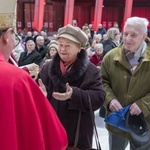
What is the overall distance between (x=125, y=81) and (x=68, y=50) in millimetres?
510

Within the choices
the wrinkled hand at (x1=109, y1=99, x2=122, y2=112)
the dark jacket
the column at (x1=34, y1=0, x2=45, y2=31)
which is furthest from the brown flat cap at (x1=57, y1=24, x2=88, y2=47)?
the column at (x1=34, y1=0, x2=45, y2=31)

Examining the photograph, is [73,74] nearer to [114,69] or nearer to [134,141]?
[114,69]

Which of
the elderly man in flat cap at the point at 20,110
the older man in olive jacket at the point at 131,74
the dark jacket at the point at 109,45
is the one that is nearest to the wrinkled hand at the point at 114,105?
the older man in olive jacket at the point at 131,74

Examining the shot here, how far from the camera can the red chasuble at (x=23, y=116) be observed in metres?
0.91

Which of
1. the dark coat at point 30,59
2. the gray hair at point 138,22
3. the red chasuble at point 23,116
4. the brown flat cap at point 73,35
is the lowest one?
the dark coat at point 30,59

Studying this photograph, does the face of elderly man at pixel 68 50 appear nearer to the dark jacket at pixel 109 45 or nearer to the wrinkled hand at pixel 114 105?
the wrinkled hand at pixel 114 105

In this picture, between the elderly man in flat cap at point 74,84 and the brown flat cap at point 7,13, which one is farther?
the elderly man in flat cap at point 74,84

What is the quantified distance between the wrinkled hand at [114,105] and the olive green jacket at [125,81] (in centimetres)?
3

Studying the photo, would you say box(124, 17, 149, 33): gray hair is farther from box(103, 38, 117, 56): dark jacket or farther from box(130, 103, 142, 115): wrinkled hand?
box(103, 38, 117, 56): dark jacket

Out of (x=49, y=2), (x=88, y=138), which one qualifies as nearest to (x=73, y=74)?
(x=88, y=138)

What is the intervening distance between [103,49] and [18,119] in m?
4.74

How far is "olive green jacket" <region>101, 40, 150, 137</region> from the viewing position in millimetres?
2098

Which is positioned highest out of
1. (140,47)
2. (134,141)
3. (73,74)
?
(140,47)

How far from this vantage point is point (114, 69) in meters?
2.21
